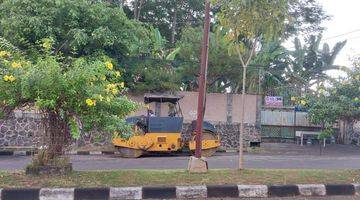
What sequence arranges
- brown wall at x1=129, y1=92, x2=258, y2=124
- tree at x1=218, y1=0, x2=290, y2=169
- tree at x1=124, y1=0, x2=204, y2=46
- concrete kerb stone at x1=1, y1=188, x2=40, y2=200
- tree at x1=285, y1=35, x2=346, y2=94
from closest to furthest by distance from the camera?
concrete kerb stone at x1=1, y1=188, x2=40, y2=200 → tree at x1=218, y1=0, x2=290, y2=169 → brown wall at x1=129, y1=92, x2=258, y2=124 → tree at x1=285, y1=35, x2=346, y2=94 → tree at x1=124, y1=0, x2=204, y2=46

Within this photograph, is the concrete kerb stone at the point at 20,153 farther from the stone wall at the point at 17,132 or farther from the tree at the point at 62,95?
the tree at the point at 62,95

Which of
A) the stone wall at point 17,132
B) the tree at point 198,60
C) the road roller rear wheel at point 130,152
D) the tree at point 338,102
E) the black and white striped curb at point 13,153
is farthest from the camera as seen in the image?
the tree at point 198,60

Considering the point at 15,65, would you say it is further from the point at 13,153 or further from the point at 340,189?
the point at 13,153

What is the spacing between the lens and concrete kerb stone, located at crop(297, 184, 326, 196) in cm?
848

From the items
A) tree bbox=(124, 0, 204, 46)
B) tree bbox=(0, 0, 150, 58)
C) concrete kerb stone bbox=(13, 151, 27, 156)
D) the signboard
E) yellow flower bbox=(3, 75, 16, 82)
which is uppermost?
tree bbox=(124, 0, 204, 46)

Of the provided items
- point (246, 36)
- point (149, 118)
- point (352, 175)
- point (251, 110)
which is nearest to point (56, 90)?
point (246, 36)

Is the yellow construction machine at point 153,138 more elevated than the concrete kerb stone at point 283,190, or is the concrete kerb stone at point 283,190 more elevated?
the yellow construction machine at point 153,138

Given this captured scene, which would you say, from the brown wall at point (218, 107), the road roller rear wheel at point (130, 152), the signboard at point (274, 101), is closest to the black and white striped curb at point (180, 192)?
the road roller rear wheel at point (130, 152)

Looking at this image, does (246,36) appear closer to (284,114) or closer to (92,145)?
(92,145)

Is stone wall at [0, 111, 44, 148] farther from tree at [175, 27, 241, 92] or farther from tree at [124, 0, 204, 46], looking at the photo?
tree at [124, 0, 204, 46]

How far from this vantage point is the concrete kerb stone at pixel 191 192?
801 centimetres

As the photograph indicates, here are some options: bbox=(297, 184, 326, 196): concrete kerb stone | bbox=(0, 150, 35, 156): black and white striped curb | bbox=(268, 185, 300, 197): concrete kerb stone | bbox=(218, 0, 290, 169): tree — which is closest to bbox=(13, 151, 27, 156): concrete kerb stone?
bbox=(0, 150, 35, 156): black and white striped curb

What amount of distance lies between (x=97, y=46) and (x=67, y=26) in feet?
4.14

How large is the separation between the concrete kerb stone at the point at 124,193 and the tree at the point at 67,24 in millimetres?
9846
